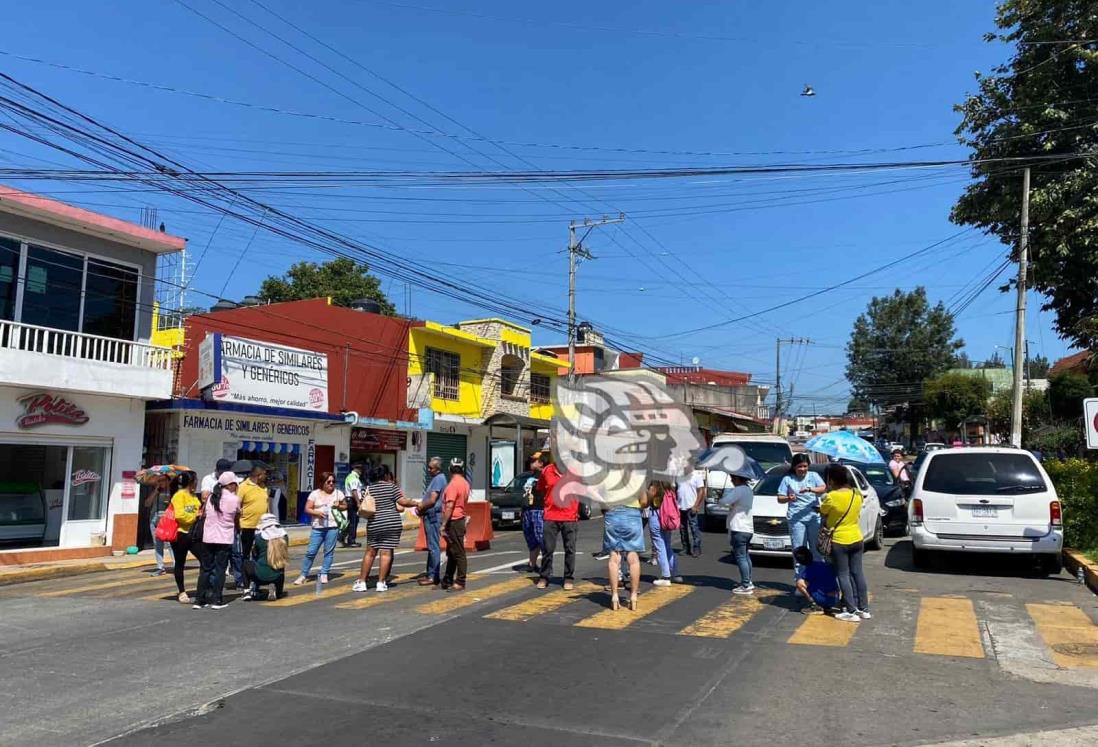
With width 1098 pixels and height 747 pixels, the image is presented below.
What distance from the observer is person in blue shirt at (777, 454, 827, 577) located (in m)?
9.05

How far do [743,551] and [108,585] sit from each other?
32.9 ft

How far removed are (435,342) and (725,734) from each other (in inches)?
1051

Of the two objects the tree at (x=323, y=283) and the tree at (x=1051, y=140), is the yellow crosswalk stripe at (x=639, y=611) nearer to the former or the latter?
the tree at (x=1051, y=140)

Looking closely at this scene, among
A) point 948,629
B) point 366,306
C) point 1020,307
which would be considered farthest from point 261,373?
point 1020,307

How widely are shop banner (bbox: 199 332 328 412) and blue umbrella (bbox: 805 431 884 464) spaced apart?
14.3 metres

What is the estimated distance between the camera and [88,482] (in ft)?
55.8

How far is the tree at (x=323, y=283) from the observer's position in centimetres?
4547

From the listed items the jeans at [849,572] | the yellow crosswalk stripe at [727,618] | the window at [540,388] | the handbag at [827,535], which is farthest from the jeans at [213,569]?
the window at [540,388]

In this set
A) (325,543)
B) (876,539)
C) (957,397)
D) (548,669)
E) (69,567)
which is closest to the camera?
(548,669)

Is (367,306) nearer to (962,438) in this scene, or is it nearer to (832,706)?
(832,706)

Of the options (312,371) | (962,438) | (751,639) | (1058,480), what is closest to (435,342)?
(312,371)

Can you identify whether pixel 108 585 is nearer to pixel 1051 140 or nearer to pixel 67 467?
pixel 67 467

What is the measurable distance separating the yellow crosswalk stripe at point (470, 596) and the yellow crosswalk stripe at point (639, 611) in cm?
166

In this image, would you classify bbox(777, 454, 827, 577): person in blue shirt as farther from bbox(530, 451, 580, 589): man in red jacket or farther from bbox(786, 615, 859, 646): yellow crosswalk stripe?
bbox(530, 451, 580, 589): man in red jacket
